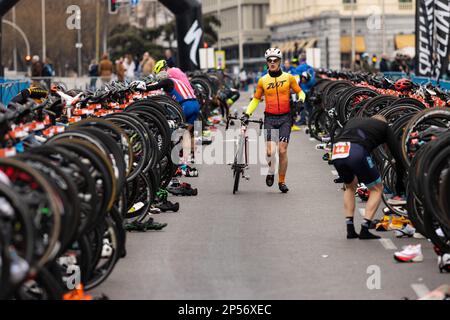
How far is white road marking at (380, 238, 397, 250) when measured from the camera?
42.5ft

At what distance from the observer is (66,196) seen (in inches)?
353

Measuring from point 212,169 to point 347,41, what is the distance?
254ft

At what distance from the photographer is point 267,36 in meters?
135

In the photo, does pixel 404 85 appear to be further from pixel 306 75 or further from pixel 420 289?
pixel 306 75

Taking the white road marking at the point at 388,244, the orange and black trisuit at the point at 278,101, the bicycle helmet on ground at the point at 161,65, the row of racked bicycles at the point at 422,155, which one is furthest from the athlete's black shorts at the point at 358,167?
the bicycle helmet on ground at the point at 161,65

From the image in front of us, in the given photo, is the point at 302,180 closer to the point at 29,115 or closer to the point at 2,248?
the point at 29,115

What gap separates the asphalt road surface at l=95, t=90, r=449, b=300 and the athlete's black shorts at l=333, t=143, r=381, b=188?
0.62m

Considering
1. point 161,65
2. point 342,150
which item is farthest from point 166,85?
point 342,150

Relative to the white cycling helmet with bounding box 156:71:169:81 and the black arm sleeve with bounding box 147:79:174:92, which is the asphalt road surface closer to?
the black arm sleeve with bounding box 147:79:174:92

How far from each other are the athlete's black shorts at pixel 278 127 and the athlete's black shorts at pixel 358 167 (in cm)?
498

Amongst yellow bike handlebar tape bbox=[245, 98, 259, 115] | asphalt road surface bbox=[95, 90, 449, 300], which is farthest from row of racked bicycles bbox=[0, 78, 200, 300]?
yellow bike handlebar tape bbox=[245, 98, 259, 115]

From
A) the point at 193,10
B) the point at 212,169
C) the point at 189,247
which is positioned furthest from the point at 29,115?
the point at 193,10

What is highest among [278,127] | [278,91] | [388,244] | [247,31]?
Answer: [247,31]

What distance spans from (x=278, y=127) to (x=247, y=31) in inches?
4631
